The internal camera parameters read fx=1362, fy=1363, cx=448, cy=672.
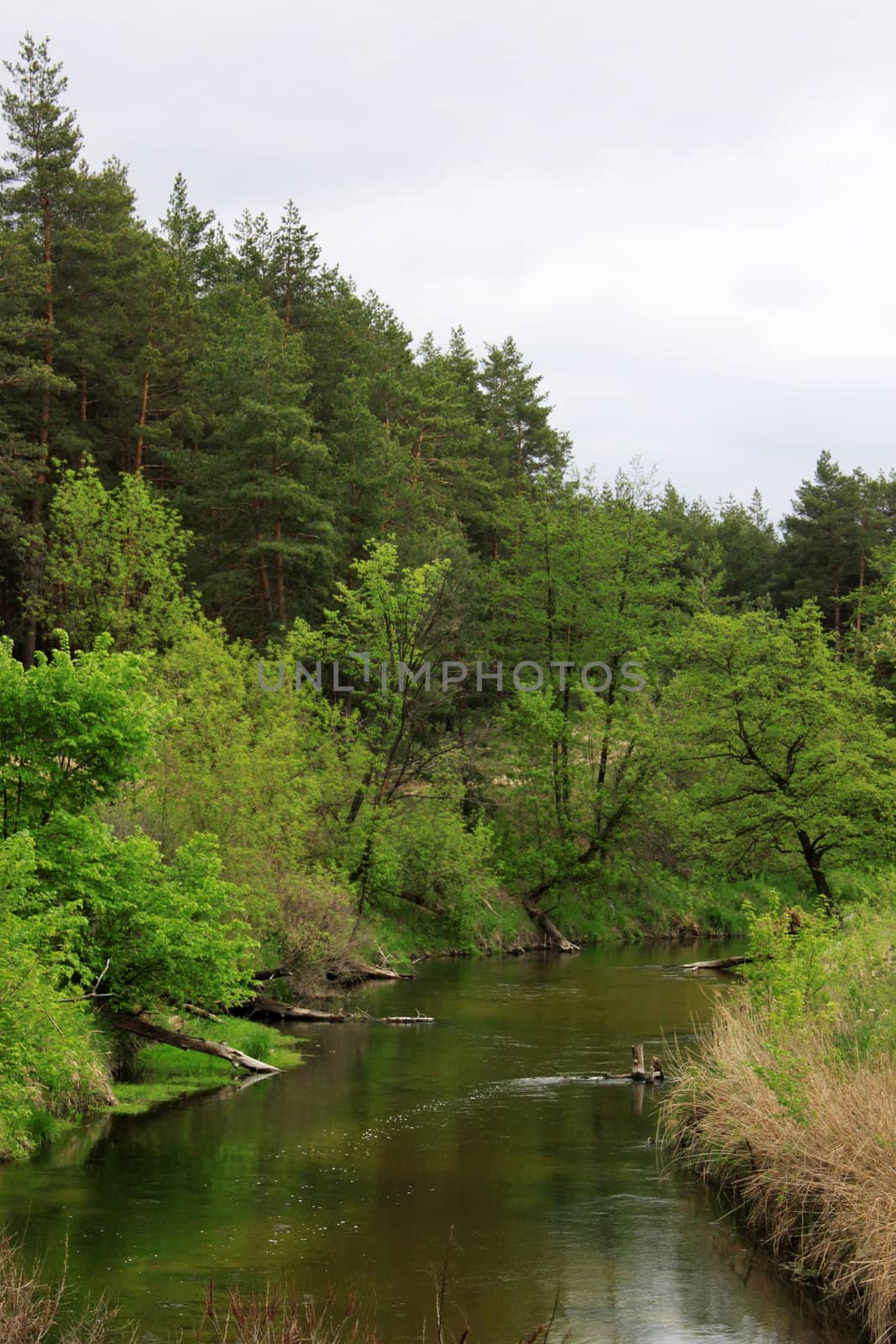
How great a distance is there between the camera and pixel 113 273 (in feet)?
168

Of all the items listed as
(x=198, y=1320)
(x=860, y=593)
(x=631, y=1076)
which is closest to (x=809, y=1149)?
(x=198, y=1320)

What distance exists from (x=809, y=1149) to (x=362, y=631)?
32.2 meters

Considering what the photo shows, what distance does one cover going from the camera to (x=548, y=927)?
49.6m

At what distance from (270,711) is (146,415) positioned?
20854mm

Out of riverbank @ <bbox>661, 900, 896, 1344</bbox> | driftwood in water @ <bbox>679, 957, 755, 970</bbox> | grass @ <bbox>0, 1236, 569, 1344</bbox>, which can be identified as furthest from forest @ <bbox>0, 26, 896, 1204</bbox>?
grass @ <bbox>0, 1236, 569, 1344</bbox>

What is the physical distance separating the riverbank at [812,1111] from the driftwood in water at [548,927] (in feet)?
86.3

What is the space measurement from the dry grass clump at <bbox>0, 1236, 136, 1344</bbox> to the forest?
1160 centimetres

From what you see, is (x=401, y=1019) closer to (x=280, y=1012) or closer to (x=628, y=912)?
(x=280, y=1012)

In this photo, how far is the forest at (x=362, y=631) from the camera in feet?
127

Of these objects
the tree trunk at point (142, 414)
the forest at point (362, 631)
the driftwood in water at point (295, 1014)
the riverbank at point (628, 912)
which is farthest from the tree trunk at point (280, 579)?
the driftwood in water at point (295, 1014)

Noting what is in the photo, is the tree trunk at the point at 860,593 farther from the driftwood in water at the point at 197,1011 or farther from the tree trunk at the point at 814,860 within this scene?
the driftwood in water at the point at 197,1011

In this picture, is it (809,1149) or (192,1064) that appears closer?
(809,1149)

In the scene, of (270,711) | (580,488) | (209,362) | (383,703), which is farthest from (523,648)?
(270,711)

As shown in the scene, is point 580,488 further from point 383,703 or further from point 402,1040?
point 402,1040
